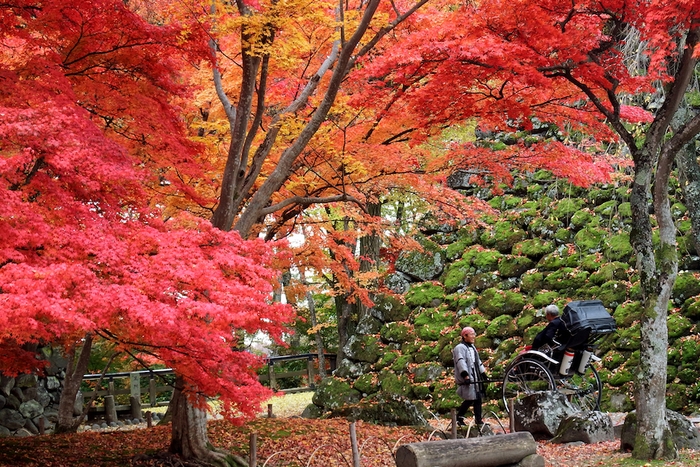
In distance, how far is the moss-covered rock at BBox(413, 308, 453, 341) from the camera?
1372 cm

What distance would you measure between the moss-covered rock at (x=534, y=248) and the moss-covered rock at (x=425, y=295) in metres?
1.84

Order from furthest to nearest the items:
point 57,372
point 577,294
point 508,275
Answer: point 57,372 → point 508,275 → point 577,294

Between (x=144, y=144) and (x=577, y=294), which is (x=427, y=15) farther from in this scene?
(x=577, y=294)

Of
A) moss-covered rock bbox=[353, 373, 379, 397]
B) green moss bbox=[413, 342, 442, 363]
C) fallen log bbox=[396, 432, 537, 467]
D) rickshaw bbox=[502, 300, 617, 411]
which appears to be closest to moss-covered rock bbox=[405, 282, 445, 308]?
green moss bbox=[413, 342, 442, 363]

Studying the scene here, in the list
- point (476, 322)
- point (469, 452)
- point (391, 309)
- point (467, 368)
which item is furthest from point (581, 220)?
point (469, 452)

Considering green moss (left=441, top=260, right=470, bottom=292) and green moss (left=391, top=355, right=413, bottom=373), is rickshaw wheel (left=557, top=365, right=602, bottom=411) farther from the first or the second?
green moss (left=441, top=260, right=470, bottom=292)

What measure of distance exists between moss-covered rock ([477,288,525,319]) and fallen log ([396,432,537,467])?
21.7 ft

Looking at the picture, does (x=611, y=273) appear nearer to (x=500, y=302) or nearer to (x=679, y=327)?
(x=679, y=327)

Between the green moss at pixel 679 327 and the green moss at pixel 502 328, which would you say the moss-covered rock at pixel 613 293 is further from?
the green moss at pixel 502 328

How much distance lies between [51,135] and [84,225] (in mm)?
755

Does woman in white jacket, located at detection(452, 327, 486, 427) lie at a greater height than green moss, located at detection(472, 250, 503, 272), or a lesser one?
lesser

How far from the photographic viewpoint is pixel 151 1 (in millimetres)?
11852

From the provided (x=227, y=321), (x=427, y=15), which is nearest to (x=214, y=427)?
(x=227, y=321)

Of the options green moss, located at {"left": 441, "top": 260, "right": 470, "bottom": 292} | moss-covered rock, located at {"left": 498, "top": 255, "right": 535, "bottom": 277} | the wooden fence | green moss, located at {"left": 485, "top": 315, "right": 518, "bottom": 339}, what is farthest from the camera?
the wooden fence
